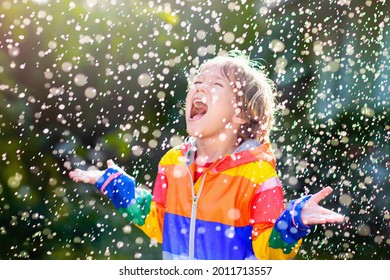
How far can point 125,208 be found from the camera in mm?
1651

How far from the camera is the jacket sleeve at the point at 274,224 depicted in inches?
55.5

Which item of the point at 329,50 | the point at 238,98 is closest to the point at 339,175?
the point at 329,50

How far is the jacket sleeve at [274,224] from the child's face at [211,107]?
0.65 feet

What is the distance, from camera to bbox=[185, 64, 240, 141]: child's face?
1.61m

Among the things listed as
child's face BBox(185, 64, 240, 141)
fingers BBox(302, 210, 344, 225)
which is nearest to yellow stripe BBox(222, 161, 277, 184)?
child's face BBox(185, 64, 240, 141)

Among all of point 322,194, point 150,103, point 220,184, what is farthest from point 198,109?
point 150,103

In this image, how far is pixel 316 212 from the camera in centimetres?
136

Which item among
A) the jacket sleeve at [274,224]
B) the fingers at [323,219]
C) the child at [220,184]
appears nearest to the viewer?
the fingers at [323,219]

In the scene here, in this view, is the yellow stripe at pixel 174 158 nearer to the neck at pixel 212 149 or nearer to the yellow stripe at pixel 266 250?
the neck at pixel 212 149

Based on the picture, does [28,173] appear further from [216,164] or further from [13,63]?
[216,164]

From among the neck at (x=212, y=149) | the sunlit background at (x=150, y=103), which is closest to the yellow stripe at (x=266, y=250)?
the neck at (x=212, y=149)

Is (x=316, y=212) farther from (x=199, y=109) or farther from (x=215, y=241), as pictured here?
(x=199, y=109)

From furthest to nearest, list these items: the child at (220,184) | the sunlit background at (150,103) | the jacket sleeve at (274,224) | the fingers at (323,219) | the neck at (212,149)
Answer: the sunlit background at (150,103)
the neck at (212,149)
the child at (220,184)
the jacket sleeve at (274,224)
the fingers at (323,219)

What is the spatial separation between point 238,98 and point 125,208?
16.8 inches
